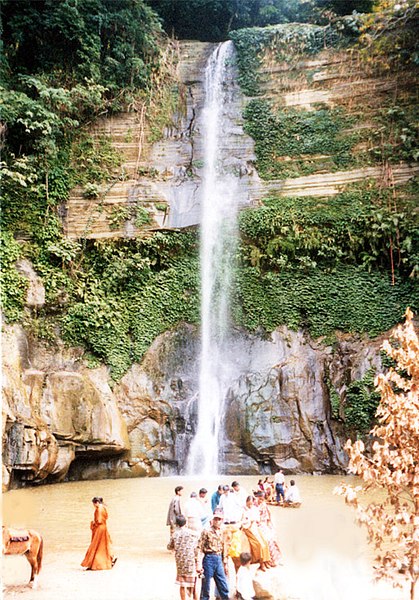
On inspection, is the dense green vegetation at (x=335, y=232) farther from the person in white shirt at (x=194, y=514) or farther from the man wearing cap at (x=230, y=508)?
the person in white shirt at (x=194, y=514)

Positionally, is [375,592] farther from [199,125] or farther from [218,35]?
[218,35]

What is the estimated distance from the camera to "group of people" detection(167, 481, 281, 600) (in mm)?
6062

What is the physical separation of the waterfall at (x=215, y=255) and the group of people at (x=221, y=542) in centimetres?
558

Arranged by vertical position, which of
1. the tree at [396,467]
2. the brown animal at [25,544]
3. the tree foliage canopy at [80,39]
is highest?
the tree foliage canopy at [80,39]

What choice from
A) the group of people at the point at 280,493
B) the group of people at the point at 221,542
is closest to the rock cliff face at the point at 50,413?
the group of people at the point at 280,493

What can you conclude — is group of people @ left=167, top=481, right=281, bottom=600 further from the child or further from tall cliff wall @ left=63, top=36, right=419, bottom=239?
tall cliff wall @ left=63, top=36, right=419, bottom=239

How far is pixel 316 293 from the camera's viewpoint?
1513 cm

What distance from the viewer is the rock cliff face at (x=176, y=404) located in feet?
41.8

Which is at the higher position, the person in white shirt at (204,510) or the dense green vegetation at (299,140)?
the dense green vegetation at (299,140)

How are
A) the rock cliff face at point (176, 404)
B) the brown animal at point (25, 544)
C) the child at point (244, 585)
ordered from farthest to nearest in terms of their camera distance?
the rock cliff face at point (176, 404) → the brown animal at point (25, 544) → the child at point (244, 585)

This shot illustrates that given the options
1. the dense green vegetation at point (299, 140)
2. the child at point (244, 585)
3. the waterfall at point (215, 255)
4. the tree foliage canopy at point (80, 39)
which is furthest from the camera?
the dense green vegetation at point (299, 140)

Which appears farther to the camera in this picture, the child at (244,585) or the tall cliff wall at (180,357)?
the tall cliff wall at (180,357)

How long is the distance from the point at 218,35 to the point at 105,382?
432 inches

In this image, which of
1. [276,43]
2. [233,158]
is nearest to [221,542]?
[233,158]
